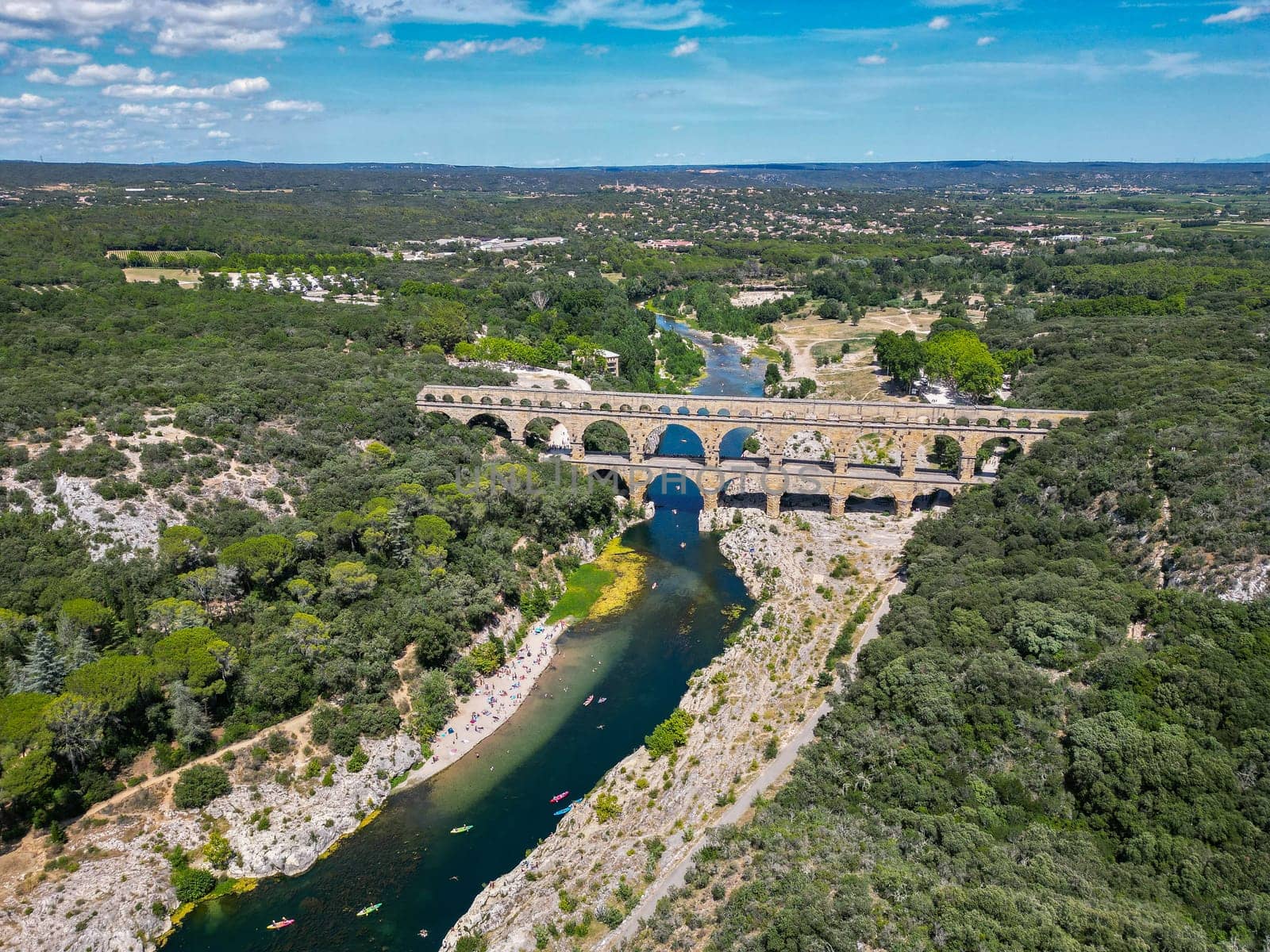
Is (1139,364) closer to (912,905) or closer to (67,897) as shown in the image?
(912,905)

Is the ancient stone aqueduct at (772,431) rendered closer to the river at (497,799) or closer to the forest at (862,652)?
the forest at (862,652)

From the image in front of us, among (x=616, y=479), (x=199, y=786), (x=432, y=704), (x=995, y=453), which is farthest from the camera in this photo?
(x=995, y=453)

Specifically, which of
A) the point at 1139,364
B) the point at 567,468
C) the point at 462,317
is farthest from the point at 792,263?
the point at 567,468

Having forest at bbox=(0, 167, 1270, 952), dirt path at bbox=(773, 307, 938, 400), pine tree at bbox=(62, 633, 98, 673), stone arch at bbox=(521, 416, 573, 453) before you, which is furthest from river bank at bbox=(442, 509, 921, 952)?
dirt path at bbox=(773, 307, 938, 400)

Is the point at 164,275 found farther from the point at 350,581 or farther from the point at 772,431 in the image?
the point at 772,431

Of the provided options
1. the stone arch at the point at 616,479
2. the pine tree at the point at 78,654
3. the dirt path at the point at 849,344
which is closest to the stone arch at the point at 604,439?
the stone arch at the point at 616,479

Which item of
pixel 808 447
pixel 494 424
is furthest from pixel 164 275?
pixel 808 447
